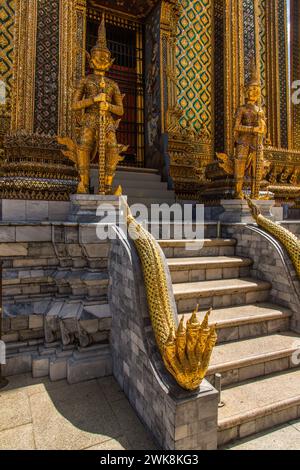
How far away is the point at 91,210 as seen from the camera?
478 centimetres

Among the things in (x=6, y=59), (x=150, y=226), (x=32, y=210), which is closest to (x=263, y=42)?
(x=6, y=59)

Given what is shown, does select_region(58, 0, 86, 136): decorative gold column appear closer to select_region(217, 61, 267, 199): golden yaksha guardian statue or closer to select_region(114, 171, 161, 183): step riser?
select_region(114, 171, 161, 183): step riser

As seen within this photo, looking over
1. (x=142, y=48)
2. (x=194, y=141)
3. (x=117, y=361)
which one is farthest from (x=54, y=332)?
(x=142, y=48)

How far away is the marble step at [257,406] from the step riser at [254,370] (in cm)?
6

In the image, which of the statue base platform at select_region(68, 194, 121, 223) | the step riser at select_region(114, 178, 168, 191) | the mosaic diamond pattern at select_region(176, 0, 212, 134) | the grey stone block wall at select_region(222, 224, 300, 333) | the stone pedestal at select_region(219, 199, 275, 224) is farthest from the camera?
the mosaic diamond pattern at select_region(176, 0, 212, 134)

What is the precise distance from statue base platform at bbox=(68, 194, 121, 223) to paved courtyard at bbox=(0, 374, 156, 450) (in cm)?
233

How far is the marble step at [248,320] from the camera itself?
3725mm

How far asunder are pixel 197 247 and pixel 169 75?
21.4ft

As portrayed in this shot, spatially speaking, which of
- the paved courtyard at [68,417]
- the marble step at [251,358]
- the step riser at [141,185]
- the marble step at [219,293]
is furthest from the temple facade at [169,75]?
the marble step at [251,358]

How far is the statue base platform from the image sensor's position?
4.67 meters

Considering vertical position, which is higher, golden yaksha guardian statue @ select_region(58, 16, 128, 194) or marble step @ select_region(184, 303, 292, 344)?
golden yaksha guardian statue @ select_region(58, 16, 128, 194)

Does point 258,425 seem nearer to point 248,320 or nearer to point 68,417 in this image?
point 248,320

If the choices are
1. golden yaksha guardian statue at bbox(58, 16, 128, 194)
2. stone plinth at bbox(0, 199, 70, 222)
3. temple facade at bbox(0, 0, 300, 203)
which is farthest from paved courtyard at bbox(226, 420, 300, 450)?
temple facade at bbox(0, 0, 300, 203)

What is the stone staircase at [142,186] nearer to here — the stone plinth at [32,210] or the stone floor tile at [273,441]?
the stone plinth at [32,210]
